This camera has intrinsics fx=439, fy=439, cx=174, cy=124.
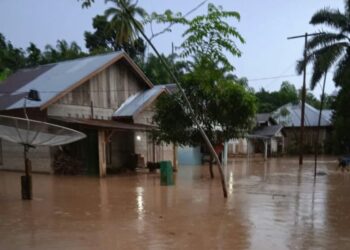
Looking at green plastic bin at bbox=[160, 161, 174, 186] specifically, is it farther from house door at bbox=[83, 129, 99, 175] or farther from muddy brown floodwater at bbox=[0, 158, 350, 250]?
house door at bbox=[83, 129, 99, 175]

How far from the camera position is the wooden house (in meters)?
21.7

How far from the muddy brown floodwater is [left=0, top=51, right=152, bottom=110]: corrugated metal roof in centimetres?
579

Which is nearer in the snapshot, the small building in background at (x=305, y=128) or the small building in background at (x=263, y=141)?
the small building in background at (x=263, y=141)

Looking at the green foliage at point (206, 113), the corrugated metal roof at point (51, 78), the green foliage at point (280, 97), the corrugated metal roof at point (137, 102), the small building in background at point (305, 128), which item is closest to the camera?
the green foliage at point (206, 113)

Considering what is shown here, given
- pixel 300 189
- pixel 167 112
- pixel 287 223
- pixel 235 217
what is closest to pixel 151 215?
pixel 235 217

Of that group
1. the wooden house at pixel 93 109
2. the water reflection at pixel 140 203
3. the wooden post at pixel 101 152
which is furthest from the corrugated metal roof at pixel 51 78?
the water reflection at pixel 140 203

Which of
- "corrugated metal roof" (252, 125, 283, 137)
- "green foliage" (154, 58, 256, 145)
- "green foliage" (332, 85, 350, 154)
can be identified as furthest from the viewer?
"corrugated metal roof" (252, 125, 283, 137)

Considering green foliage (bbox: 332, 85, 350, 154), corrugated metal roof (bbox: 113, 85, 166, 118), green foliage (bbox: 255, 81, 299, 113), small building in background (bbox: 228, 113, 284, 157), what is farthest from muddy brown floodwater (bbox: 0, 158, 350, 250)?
green foliage (bbox: 255, 81, 299, 113)

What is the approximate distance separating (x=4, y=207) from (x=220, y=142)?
1140 cm

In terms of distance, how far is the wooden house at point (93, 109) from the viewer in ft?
71.2

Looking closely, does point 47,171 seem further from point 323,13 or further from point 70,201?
point 323,13

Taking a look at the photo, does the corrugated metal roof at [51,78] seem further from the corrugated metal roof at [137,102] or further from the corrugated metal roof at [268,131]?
the corrugated metal roof at [268,131]

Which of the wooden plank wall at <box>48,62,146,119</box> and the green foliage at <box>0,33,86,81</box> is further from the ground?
the green foliage at <box>0,33,86,81</box>

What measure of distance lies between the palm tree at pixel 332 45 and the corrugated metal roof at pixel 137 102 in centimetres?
869
